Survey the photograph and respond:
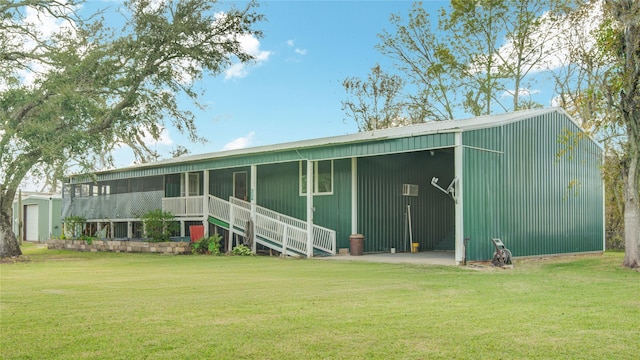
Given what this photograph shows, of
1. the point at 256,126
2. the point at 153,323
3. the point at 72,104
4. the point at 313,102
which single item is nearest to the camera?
the point at 153,323

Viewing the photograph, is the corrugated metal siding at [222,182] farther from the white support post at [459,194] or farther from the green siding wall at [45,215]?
the green siding wall at [45,215]

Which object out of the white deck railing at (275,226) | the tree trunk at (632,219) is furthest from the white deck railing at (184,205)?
the tree trunk at (632,219)

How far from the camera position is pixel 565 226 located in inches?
685

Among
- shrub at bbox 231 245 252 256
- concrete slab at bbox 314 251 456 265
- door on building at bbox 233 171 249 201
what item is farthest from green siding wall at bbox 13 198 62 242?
concrete slab at bbox 314 251 456 265

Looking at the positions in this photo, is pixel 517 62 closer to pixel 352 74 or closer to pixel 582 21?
pixel 352 74

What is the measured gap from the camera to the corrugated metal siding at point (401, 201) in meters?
18.2

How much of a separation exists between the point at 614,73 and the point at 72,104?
14.1 meters

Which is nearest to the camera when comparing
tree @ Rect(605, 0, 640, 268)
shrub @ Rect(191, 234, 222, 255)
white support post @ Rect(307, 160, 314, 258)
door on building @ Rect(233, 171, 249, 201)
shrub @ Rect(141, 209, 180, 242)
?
tree @ Rect(605, 0, 640, 268)

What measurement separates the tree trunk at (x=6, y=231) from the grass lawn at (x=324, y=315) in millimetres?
7384

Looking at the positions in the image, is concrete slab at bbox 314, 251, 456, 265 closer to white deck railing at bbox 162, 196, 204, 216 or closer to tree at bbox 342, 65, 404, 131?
white deck railing at bbox 162, 196, 204, 216

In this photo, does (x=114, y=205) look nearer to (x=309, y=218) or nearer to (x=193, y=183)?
(x=193, y=183)

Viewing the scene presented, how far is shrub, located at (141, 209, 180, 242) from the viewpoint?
20641mm

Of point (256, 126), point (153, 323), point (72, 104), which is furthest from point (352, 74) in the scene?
point (153, 323)

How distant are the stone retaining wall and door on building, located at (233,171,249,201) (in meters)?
2.85
